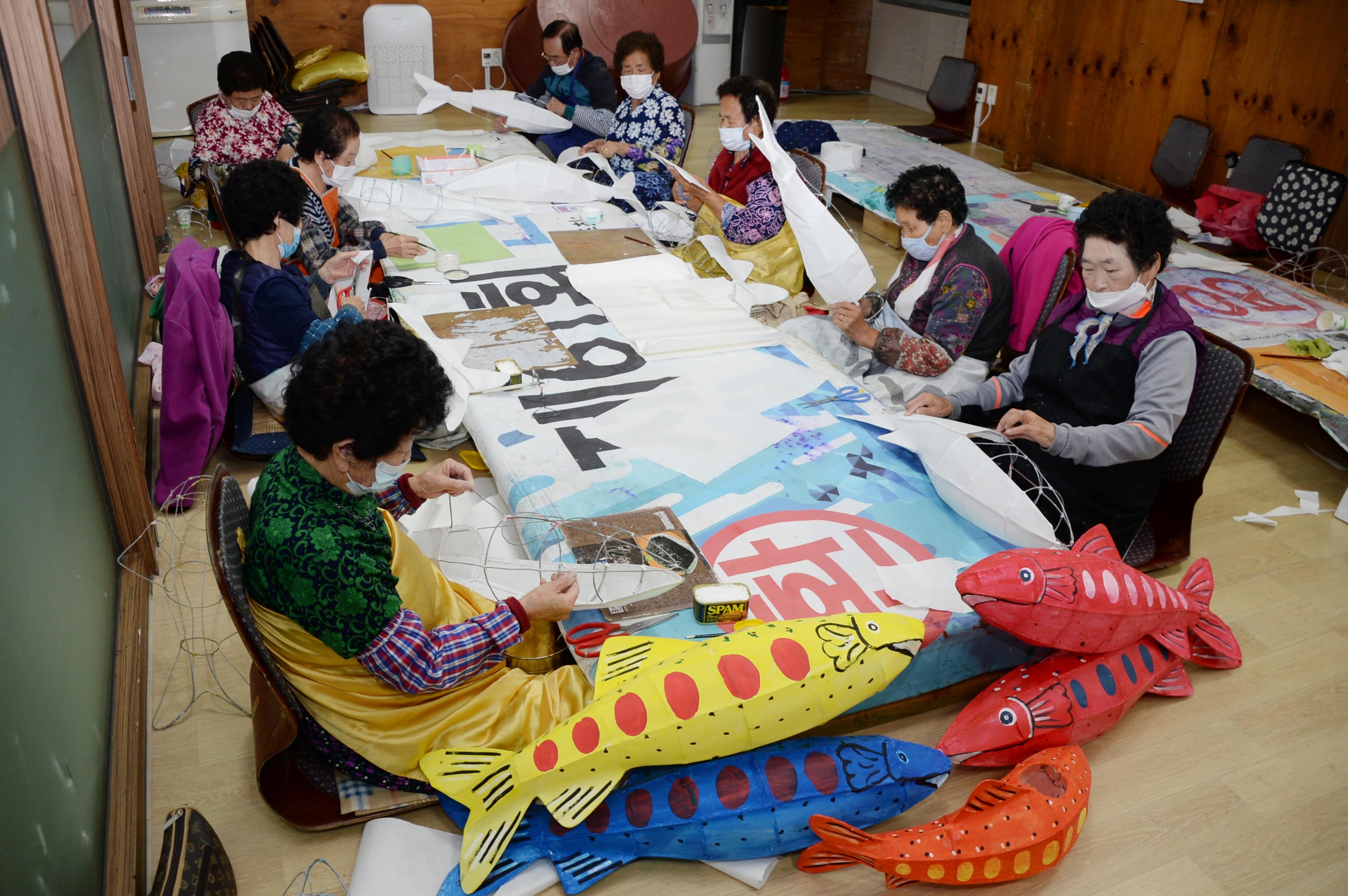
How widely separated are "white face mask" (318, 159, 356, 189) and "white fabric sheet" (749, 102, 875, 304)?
148cm

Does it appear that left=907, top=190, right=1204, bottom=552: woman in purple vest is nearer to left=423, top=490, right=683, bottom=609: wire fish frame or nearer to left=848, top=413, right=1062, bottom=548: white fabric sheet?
left=848, top=413, right=1062, bottom=548: white fabric sheet

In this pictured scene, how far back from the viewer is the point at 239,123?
4.26 m

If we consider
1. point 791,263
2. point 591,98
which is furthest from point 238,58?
point 791,263

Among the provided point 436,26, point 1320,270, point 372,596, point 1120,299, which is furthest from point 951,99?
point 372,596

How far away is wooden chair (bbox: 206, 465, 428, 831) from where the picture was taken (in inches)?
60.1

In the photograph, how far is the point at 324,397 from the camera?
5.00 ft

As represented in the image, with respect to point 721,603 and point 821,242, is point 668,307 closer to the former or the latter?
point 821,242

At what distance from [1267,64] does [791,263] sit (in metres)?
3.47

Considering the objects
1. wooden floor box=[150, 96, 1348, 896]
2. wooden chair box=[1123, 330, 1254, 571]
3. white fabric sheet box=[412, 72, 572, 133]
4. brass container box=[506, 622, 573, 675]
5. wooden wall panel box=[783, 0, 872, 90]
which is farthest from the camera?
wooden wall panel box=[783, 0, 872, 90]

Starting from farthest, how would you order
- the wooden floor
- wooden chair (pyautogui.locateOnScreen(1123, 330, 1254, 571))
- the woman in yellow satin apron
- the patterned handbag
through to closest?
1. the woman in yellow satin apron
2. wooden chair (pyautogui.locateOnScreen(1123, 330, 1254, 571))
3. the wooden floor
4. the patterned handbag

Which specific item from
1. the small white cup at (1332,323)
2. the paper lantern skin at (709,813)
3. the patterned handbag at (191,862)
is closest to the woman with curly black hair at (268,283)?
the patterned handbag at (191,862)

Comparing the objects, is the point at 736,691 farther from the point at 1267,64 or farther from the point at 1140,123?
the point at 1140,123

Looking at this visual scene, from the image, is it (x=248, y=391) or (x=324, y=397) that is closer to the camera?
(x=324, y=397)

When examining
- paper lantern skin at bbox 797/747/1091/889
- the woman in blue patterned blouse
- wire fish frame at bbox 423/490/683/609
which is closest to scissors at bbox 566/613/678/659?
wire fish frame at bbox 423/490/683/609
